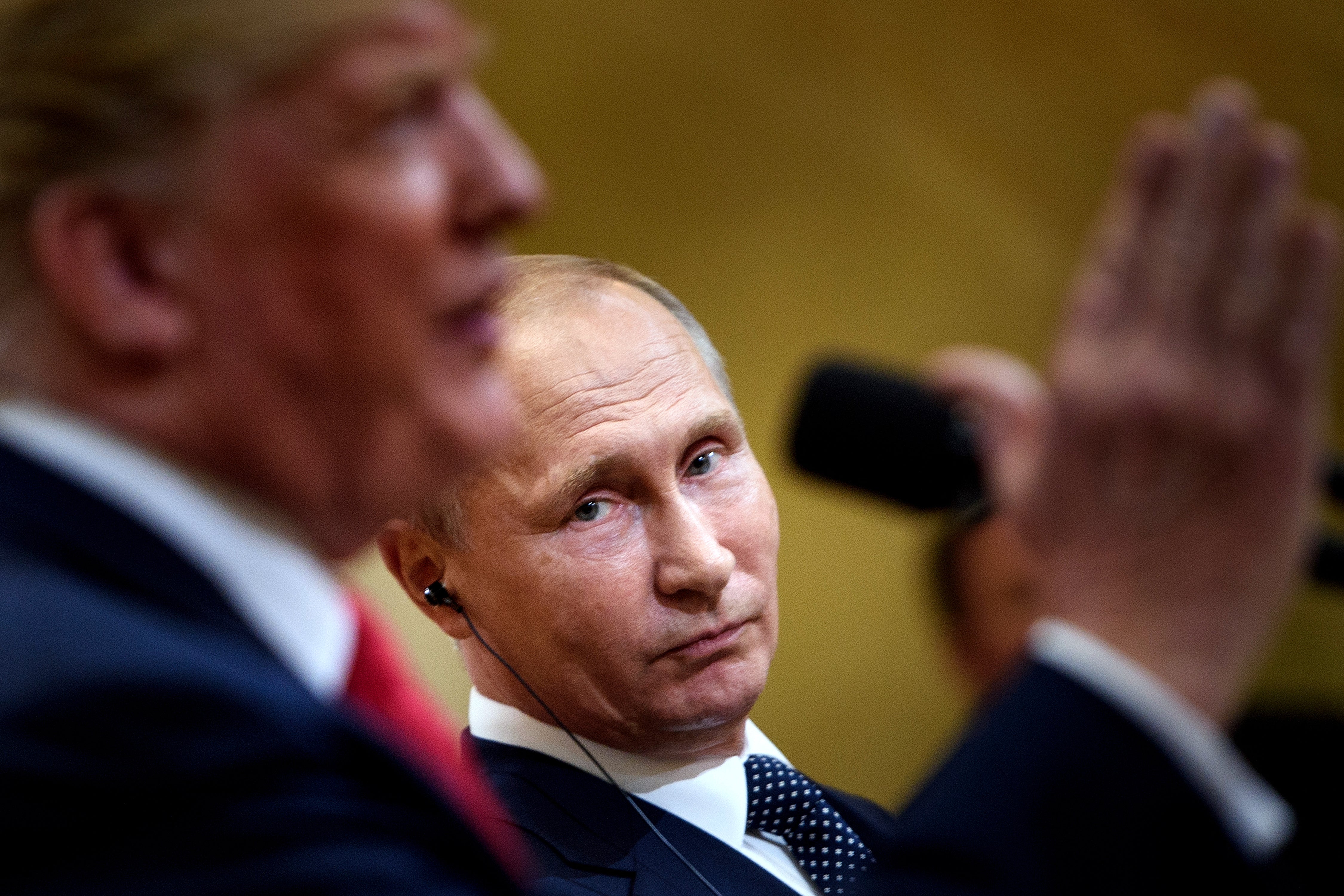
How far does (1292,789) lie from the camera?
171 cm

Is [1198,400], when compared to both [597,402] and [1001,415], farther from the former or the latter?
[597,402]

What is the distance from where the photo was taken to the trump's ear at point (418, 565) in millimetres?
1591

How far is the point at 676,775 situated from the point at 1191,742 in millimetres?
732

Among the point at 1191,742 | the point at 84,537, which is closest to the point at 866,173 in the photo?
the point at 1191,742

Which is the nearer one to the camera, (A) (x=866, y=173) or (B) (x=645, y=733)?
(B) (x=645, y=733)

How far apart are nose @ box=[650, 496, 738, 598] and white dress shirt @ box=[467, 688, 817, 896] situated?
0.19m

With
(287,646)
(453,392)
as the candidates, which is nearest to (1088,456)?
(453,392)

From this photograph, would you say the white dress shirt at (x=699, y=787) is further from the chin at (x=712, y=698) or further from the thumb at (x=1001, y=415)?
the thumb at (x=1001, y=415)

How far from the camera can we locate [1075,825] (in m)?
0.84

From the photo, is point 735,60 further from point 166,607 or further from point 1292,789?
point 166,607

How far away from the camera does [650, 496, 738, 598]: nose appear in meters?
1.45

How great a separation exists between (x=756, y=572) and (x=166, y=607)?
2.72ft

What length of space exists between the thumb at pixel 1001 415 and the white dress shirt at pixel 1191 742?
118 millimetres

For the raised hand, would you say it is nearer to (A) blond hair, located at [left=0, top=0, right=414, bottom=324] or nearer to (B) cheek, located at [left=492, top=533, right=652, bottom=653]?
(A) blond hair, located at [left=0, top=0, right=414, bottom=324]
